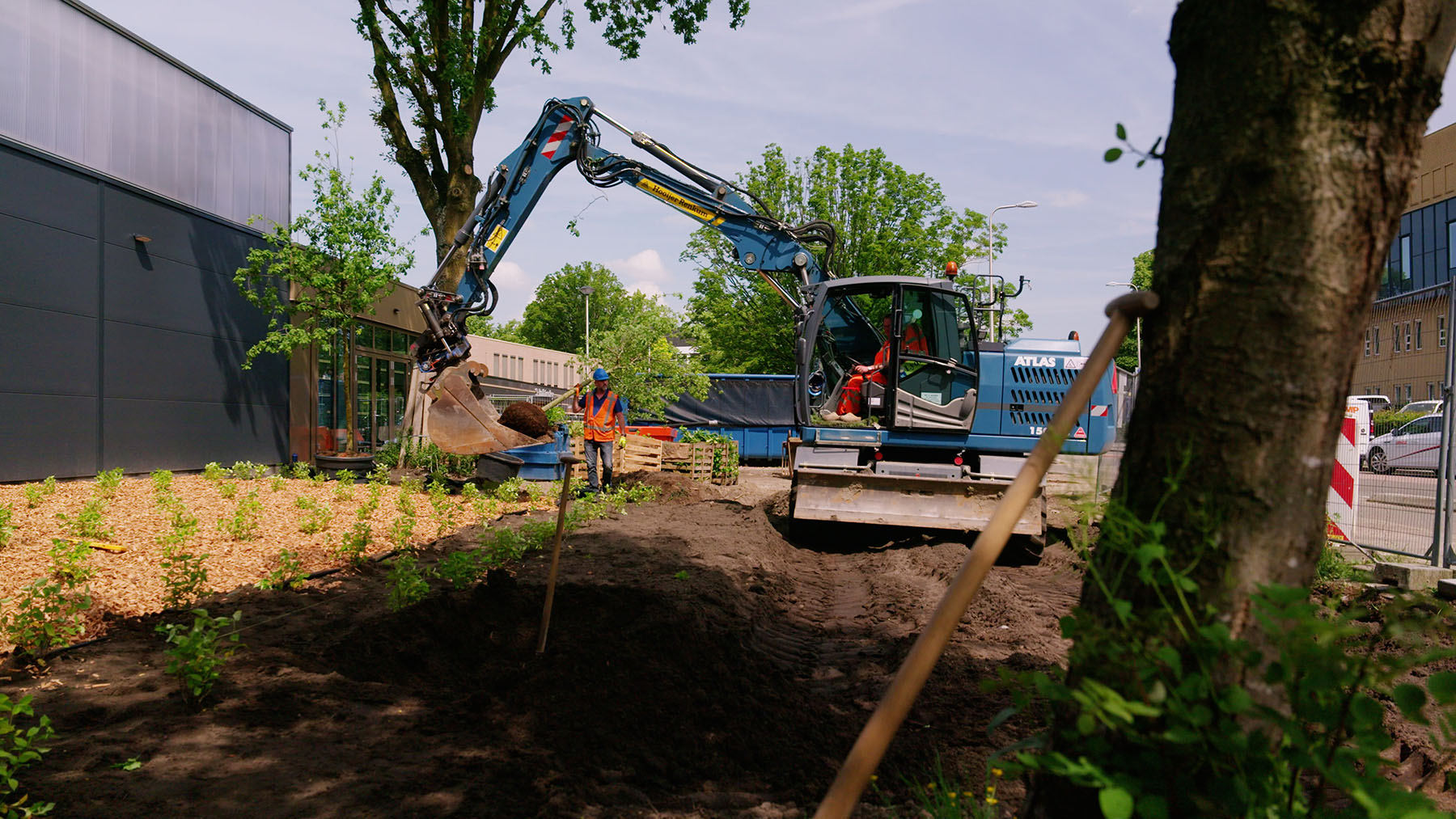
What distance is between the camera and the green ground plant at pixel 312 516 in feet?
28.6

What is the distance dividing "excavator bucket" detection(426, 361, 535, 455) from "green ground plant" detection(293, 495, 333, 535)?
2.28 meters

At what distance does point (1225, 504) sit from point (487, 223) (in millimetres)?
12174

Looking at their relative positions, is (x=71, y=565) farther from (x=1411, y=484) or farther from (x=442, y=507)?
(x=1411, y=484)

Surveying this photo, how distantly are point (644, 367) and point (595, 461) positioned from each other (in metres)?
8.07

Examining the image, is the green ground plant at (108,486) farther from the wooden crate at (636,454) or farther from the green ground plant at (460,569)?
the wooden crate at (636,454)

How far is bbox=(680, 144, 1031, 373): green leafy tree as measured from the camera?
3447 centimetres

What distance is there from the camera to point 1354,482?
841 cm

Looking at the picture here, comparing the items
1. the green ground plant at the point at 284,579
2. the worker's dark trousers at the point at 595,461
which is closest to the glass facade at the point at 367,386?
the worker's dark trousers at the point at 595,461

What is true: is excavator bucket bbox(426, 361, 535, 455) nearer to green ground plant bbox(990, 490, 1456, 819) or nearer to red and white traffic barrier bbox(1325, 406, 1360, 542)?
red and white traffic barrier bbox(1325, 406, 1360, 542)

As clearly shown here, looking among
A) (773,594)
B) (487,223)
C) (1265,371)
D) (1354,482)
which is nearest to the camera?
(1265,371)

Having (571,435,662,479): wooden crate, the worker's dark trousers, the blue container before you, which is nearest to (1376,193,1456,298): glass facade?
(571,435,662,479): wooden crate

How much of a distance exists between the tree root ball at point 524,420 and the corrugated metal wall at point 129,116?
23.5 ft

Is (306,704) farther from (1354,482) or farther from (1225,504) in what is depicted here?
(1354,482)

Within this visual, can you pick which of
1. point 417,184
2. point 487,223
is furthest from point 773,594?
point 417,184
